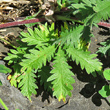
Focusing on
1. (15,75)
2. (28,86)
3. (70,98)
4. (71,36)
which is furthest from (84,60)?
(15,75)

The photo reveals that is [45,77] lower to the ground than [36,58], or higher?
lower

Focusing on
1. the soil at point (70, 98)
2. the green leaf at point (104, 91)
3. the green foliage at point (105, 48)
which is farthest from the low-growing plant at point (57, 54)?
the green foliage at point (105, 48)

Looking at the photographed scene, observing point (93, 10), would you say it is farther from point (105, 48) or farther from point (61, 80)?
point (61, 80)

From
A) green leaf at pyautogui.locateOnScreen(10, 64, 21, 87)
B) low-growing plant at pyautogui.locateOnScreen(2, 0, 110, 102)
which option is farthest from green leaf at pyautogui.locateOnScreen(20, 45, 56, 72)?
green leaf at pyautogui.locateOnScreen(10, 64, 21, 87)

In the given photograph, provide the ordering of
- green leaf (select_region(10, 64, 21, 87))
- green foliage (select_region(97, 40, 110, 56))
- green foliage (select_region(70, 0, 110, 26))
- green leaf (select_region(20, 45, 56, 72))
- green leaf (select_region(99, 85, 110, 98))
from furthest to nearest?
green foliage (select_region(97, 40, 110, 56)), green leaf (select_region(99, 85, 110, 98)), green leaf (select_region(10, 64, 21, 87)), green foliage (select_region(70, 0, 110, 26)), green leaf (select_region(20, 45, 56, 72))

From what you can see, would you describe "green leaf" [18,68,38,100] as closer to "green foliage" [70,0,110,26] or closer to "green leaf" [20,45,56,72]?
"green leaf" [20,45,56,72]

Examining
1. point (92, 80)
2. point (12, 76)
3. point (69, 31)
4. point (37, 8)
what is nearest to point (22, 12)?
point (37, 8)
